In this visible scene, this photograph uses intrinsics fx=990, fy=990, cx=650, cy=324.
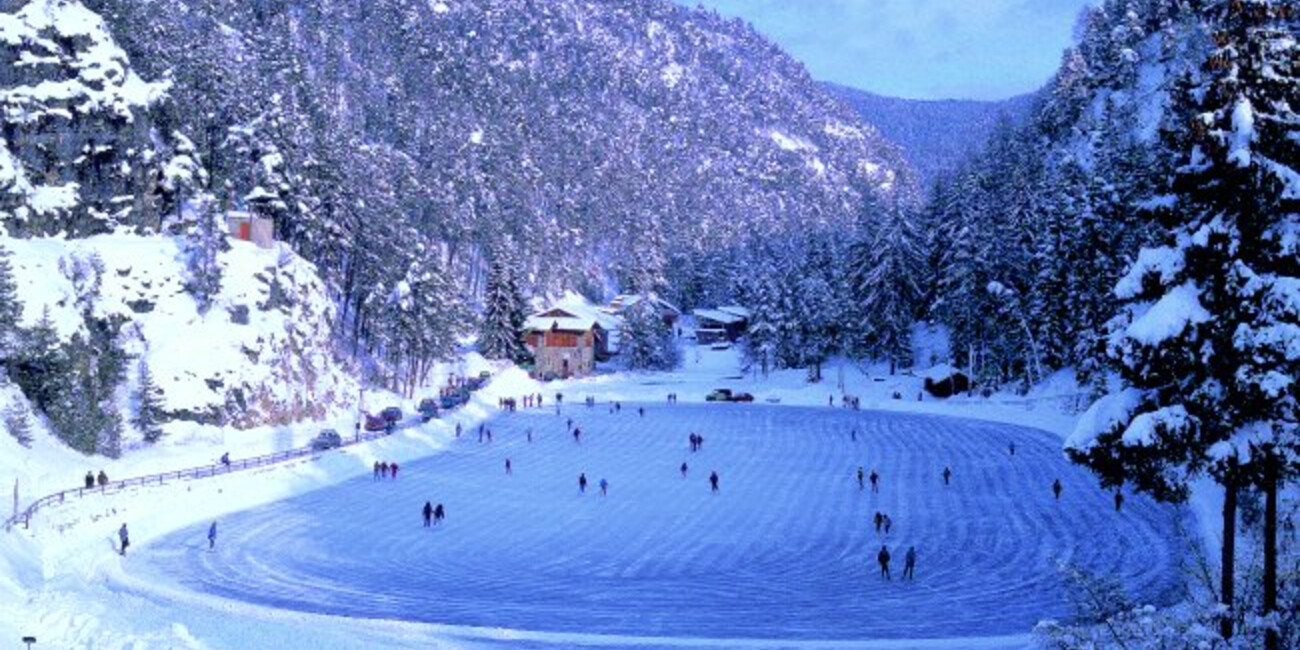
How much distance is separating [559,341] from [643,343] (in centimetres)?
902

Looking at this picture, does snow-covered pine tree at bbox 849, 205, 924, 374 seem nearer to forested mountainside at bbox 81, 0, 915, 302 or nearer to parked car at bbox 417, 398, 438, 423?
forested mountainside at bbox 81, 0, 915, 302

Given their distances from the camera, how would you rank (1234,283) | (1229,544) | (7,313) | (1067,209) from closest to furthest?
1. (1234,283)
2. (1229,544)
3. (7,313)
4. (1067,209)

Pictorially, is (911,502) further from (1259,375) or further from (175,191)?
(175,191)

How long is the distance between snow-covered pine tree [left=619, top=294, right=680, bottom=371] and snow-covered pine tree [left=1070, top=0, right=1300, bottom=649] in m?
89.7

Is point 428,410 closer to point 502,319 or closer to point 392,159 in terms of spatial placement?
point 502,319

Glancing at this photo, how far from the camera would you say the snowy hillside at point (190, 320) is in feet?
163

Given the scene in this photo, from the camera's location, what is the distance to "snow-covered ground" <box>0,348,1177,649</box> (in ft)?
75.6

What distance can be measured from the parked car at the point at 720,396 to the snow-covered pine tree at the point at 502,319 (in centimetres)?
2522

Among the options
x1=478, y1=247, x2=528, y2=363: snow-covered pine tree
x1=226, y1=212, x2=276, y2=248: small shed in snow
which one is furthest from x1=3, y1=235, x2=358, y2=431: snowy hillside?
x1=478, y1=247, x2=528, y2=363: snow-covered pine tree

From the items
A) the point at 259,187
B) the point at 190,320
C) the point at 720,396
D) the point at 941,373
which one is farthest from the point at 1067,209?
the point at 259,187

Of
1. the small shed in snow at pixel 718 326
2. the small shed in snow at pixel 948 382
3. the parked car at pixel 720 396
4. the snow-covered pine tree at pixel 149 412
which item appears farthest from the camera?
the small shed in snow at pixel 718 326

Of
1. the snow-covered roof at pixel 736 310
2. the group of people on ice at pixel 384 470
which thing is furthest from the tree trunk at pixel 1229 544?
the snow-covered roof at pixel 736 310

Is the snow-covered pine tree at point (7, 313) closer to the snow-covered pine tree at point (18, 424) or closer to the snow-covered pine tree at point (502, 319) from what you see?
the snow-covered pine tree at point (18, 424)

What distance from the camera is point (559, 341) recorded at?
336ft
